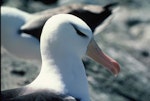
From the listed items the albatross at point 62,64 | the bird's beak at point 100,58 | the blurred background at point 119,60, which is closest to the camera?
the albatross at point 62,64

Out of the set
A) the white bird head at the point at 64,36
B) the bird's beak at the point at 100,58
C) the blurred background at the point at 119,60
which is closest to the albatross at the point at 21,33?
the blurred background at the point at 119,60

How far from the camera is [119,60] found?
768 cm

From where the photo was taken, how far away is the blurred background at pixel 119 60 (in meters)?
6.98

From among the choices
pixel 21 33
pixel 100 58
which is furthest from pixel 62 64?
pixel 21 33

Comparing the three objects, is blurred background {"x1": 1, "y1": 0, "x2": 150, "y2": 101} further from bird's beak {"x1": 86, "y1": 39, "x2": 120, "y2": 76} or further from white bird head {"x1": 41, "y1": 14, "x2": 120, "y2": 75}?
white bird head {"x1": 41, "y1": 14, "x2": 120, "y2": 75}

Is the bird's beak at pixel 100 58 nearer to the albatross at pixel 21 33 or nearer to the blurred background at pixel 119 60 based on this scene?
the blurred background at pixel 119 60

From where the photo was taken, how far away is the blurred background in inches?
275

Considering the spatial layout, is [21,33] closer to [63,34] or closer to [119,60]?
[119,60]

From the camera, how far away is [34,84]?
468 cm

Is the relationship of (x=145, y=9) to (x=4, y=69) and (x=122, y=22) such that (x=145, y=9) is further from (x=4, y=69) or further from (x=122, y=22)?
(x=4, y=69)

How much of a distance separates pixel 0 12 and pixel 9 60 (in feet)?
2.06

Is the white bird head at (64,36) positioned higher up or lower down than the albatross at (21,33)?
lower down

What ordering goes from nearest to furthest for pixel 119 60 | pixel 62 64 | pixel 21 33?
pixel 62 64, pixel 21 33, pixel 119 60

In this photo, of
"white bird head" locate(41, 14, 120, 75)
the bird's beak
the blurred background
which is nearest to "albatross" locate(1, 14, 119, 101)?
"white bird head" locate(41, 14, 120, 75)
